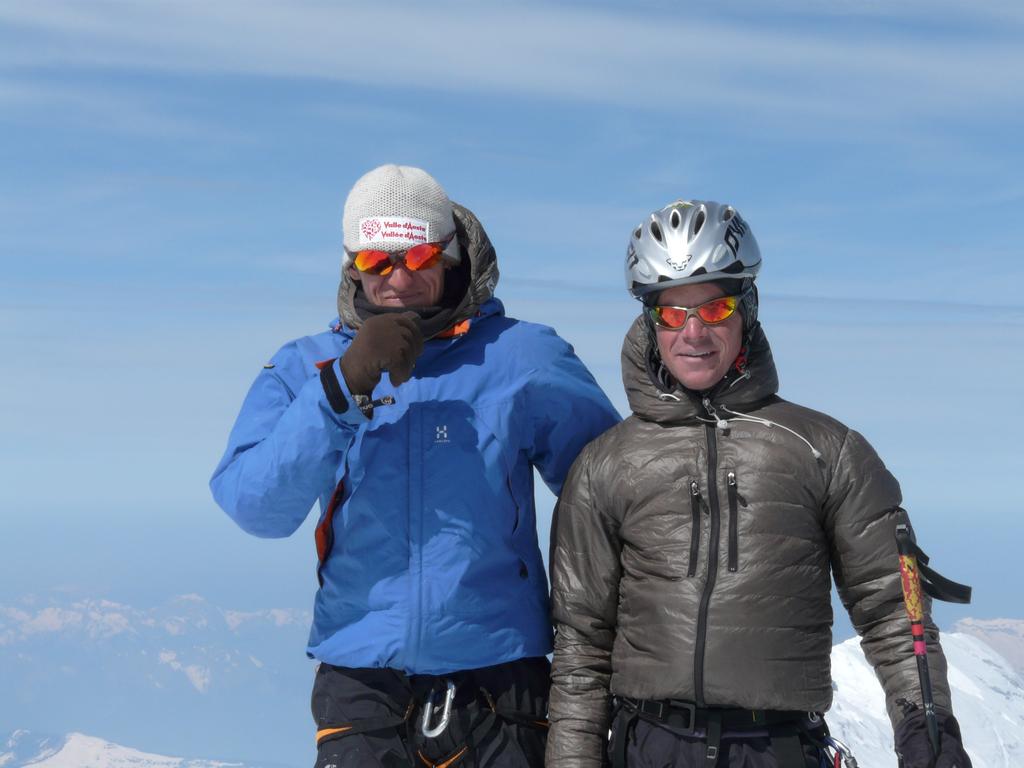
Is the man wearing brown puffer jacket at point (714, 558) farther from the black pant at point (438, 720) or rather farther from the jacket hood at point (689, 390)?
the black pant at point (438, 720)

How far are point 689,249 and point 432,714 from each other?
2983mm

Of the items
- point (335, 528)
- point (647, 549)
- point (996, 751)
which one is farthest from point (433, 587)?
point (996, 751)

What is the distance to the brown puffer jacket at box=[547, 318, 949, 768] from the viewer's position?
20.8 feet

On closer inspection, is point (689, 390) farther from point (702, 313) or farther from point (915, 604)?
point (915, 604)

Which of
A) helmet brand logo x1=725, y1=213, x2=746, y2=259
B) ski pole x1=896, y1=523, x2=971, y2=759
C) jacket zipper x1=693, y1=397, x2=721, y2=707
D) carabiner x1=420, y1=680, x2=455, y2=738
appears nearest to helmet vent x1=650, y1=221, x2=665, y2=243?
helmet brand logo x1=725, y1=213, x2=746, y2=259

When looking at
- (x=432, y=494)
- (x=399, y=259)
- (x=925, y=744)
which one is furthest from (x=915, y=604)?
(x=399, y=259)

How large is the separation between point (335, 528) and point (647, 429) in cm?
190

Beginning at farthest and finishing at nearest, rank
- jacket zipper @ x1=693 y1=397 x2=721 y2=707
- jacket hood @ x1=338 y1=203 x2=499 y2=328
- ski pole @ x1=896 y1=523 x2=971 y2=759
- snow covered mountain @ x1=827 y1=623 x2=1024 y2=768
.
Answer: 1. snow covered mountain @ x1=827 y1=623 x2=1024 y2=768
2. jacket hood @ x1=338 y1=203 x2=499 y2=328
3. jacket zipper @ x1=693 y1=397 x2=721 y2=707
4. ski pole @ x1=896 y1=523 x2=971 y2=759

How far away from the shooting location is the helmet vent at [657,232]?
6.97 meters

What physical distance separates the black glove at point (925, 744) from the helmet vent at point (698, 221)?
276 centimetres

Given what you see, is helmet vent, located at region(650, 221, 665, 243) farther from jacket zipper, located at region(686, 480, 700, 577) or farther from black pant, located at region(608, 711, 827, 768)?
black pant, located at region(608, 711, 827, 768)

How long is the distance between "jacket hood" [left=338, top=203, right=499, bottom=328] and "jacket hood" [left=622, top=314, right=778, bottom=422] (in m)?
0.97

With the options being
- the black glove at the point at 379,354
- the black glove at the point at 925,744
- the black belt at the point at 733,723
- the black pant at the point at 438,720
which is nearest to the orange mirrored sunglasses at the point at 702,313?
the black glove at the point at 379,354

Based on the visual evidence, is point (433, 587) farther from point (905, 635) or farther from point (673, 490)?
point (905, 635)
